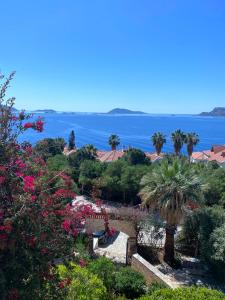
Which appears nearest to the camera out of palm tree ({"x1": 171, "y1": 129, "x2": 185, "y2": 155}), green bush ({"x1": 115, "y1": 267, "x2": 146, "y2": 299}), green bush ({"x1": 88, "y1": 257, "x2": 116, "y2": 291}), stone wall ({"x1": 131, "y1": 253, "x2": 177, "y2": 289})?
green bush ({"x1": 88, "y1": 257, "x2": 116, "y2": 291})

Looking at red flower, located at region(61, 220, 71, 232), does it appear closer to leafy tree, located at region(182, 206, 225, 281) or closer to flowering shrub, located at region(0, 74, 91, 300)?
flowering shrub, located at region(0, 74, 91, 300)

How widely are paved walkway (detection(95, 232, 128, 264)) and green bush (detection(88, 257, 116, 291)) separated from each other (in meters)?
6.97

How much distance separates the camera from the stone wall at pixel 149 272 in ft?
44.8

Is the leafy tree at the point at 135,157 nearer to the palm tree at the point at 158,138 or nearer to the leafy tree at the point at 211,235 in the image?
the palm tree at the point at 158,138

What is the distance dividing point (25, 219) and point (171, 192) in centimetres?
1160

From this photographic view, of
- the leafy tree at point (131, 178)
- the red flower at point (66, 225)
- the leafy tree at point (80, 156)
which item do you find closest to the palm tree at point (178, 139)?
the leafy tree at point (80, 156)

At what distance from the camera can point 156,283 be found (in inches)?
510

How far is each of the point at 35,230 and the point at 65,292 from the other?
158 cm

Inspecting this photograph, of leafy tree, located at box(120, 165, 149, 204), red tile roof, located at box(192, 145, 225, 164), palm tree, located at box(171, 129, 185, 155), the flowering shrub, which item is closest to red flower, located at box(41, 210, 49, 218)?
the flowering shrub

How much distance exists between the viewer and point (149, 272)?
14719 mm

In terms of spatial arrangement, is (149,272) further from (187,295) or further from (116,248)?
(116,248)

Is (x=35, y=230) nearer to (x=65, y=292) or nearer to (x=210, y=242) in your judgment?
(x=65, y=292)

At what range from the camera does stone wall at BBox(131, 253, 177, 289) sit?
1366 centimetres

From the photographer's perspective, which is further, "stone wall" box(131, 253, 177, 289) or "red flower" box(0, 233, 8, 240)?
"stone wall" box(131, 253, 177, 289)
